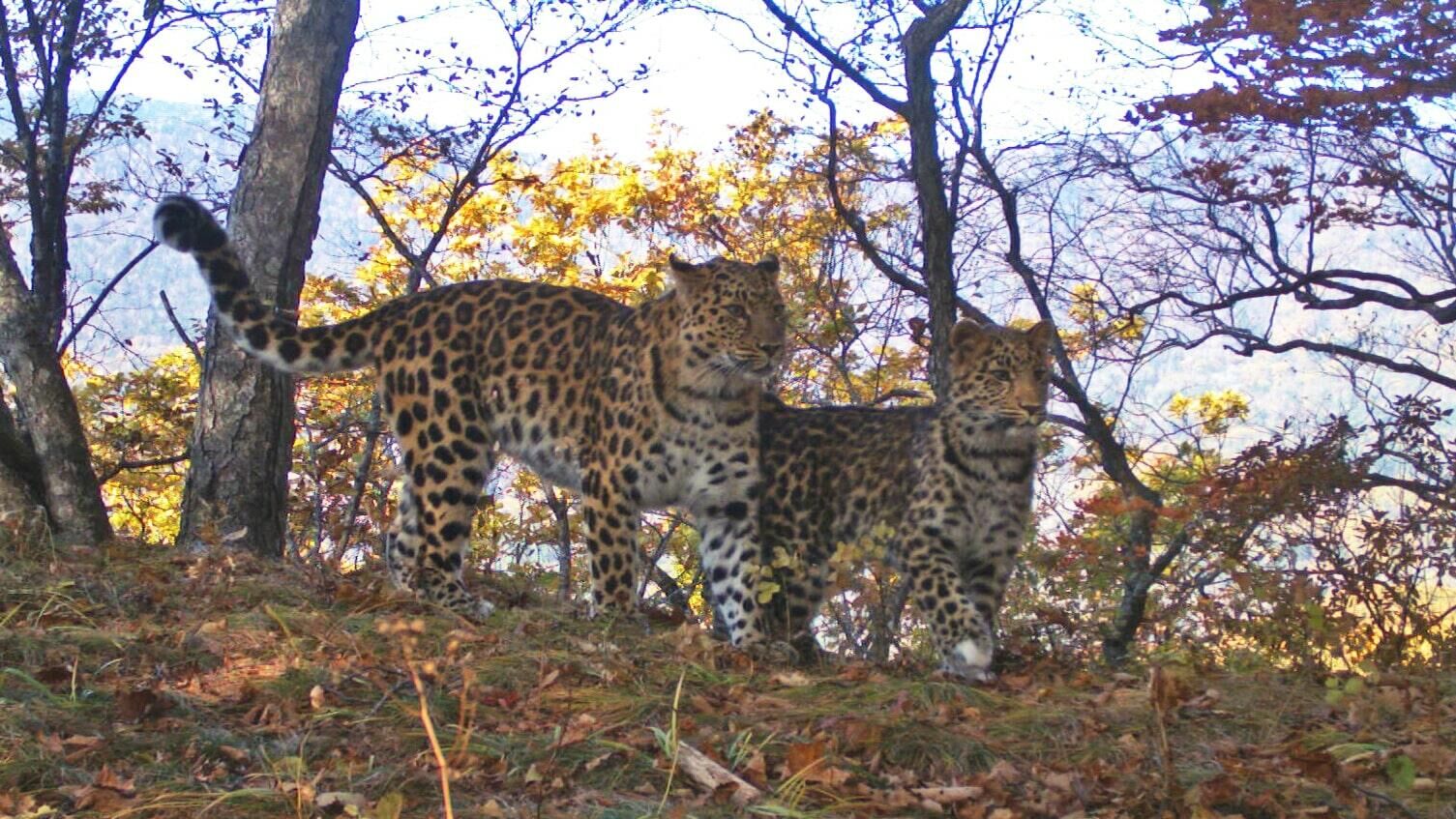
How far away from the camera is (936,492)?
9125mm

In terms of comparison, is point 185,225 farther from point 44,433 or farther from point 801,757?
point 801,757

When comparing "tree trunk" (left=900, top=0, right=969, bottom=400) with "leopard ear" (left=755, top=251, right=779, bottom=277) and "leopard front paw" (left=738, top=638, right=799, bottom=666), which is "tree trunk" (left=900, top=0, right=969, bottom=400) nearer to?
"leopard ear" (left=755, top=251, right=779, bottom=277)

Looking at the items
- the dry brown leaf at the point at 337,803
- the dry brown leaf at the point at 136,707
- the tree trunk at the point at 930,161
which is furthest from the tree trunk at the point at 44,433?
the tree trunk at the point at 930,161

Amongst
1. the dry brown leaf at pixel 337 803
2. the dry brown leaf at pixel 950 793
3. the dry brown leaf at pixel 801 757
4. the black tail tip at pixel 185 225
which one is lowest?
the dry brown leaf at pixel 337 803

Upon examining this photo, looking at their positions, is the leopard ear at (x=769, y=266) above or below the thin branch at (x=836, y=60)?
below

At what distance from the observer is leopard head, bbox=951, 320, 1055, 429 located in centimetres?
905

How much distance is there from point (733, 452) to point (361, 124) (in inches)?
402

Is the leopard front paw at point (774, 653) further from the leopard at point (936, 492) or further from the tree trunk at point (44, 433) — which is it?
the tree trunk at point (44, 433)

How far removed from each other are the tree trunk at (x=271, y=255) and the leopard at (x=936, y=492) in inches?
133

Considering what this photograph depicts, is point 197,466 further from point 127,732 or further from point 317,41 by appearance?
point 127,732

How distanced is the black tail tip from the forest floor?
2102 millimetres

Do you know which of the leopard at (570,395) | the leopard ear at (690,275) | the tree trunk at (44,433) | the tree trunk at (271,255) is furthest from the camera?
the tree trunk at (271,255)

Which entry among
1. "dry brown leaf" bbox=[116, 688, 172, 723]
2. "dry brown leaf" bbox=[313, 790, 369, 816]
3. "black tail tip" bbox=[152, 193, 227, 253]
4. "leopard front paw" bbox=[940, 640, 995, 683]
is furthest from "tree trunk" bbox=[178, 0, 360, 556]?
"dry brown leaf" bbox=[313, 790, 369, 816]

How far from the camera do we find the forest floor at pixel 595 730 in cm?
527
